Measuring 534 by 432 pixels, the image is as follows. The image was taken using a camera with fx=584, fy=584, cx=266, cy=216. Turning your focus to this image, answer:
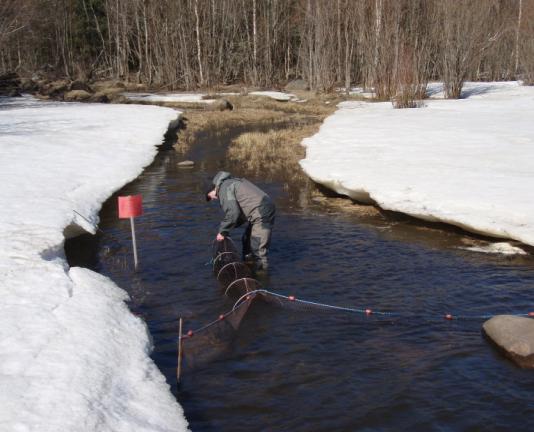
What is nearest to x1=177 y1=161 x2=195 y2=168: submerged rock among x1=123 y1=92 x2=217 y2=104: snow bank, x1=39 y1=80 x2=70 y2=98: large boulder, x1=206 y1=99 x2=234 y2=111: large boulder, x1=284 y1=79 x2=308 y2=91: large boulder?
x1=206 y1=99 x2=234 y2=111: large boulder

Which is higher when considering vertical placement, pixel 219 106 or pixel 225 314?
pixel 219 106

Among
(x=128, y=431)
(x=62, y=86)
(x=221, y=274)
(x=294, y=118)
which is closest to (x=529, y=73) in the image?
(x=294, y=118)

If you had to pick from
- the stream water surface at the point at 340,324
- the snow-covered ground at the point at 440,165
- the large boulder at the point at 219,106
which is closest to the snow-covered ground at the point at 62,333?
the stream water surface at the point at 340,324

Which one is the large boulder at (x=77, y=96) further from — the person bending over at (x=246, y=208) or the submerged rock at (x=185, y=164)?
the person bending over at (x=246, y=208)

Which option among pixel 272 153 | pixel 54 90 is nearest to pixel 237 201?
pixel 272 153

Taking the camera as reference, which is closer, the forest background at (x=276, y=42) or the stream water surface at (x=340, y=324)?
the stream water surface at (x=340, y=324)

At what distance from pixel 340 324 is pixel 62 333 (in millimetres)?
3068

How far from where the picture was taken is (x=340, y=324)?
6.82 meters

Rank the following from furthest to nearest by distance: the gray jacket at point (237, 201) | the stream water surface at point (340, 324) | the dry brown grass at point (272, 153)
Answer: the dry brown grass at point (272, 153) → the gray jacket at point (237, 201) → the stream water surface at point (340, 324)

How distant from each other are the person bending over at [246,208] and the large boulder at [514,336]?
3.33 metres

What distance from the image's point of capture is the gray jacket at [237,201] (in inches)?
325

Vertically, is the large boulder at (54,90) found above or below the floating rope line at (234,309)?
above

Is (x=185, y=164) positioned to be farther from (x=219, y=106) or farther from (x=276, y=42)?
(x=276, y=42)

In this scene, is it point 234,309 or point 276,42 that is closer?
point 234,309
